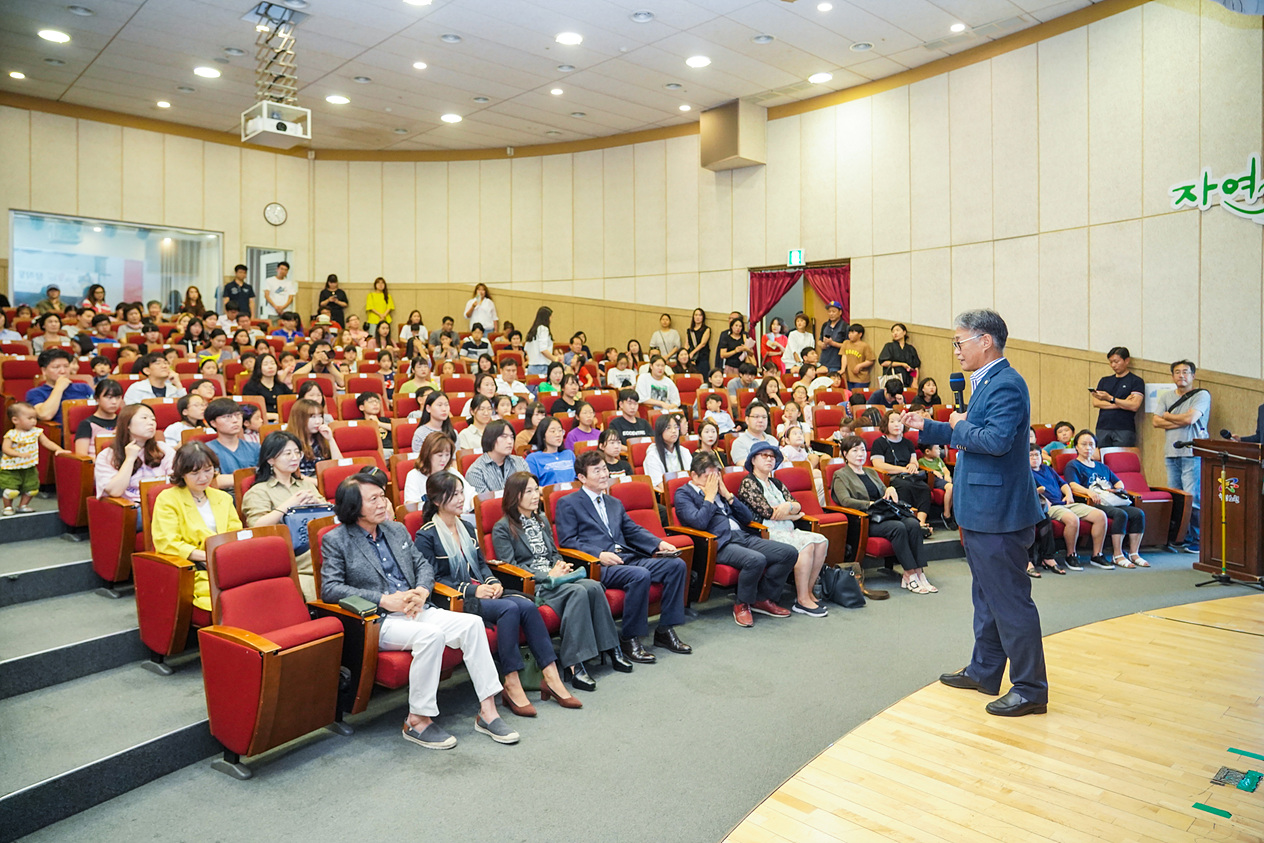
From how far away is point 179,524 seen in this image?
3395mm

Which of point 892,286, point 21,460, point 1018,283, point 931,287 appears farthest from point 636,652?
point 892,286

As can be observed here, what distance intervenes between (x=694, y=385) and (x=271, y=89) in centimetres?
498

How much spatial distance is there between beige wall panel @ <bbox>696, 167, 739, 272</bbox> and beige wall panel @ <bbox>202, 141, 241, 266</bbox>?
6.53m

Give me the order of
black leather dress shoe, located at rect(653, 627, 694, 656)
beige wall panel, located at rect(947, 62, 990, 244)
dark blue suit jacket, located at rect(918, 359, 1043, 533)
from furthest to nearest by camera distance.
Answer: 1. beige wall panel, located at rect(947, 62, 990, 244)
2. black leather dress shoe, located at rect(653, 627, 694, 656)
3. dark blue suit jacket, located at rect(918, 359, 1043, 533)

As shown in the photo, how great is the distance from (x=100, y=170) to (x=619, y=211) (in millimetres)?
6730

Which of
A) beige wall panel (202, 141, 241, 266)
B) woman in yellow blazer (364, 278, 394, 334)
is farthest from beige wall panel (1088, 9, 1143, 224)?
beige wall panel (202, 141, 241, 266)

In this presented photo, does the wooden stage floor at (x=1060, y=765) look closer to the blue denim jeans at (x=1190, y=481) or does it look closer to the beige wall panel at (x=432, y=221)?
the blue denim jeans at (x=1190, y=481)

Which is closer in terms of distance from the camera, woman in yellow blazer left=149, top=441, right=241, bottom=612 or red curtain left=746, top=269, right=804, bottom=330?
woman in yellow blazer left=149, top=441, right=241, bottom=612

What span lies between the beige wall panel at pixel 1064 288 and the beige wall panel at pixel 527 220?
270 inches

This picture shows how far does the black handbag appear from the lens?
485 centimetres

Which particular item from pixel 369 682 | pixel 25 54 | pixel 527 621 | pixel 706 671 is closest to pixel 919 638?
pixel 706 671

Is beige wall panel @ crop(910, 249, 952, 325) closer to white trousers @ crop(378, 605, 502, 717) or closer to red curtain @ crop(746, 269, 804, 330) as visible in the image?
red curtain @ crop(746, 269, 804, 330)

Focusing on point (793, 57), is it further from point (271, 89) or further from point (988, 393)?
point (988, 393)

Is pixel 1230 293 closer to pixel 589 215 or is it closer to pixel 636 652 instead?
pixel 636 652
